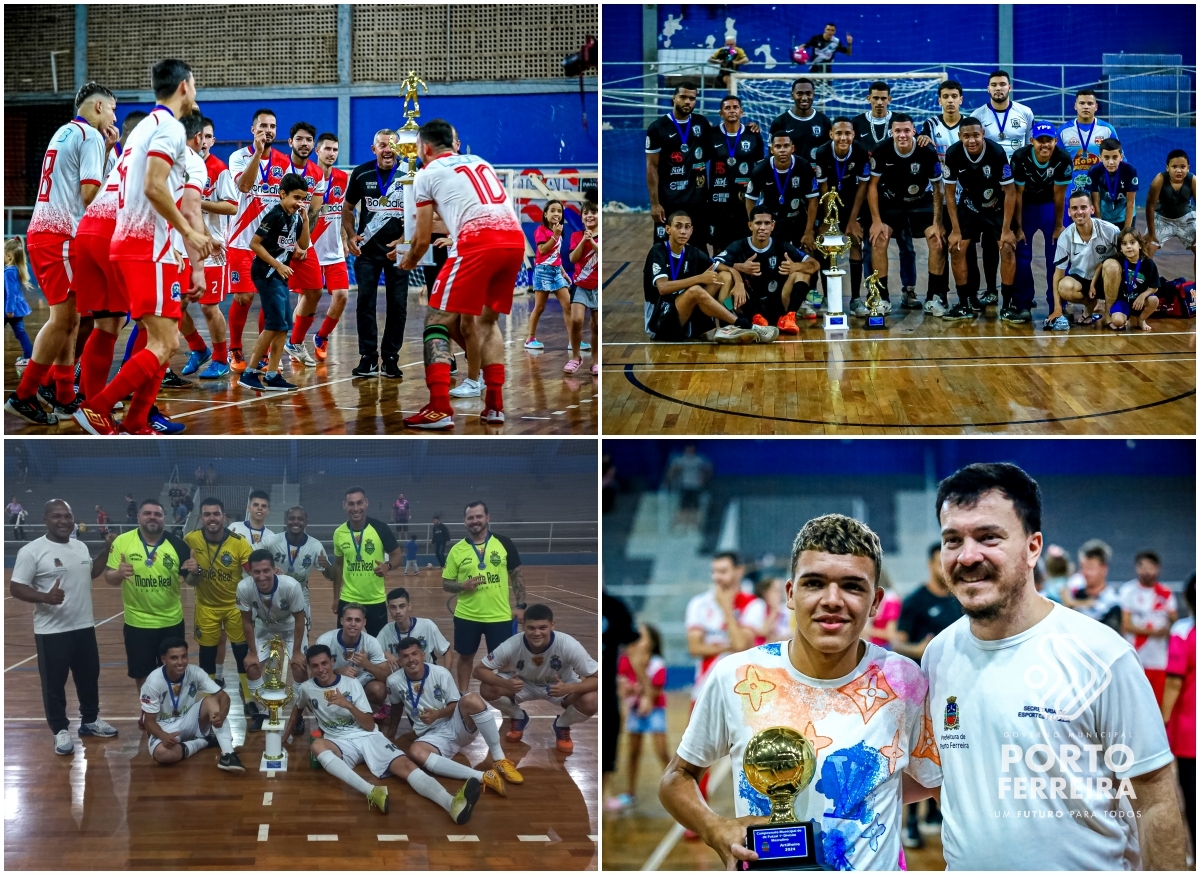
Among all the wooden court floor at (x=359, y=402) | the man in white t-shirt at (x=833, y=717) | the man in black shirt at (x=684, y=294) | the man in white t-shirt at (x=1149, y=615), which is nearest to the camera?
the man in white t-shirt at (x=833, y=717)

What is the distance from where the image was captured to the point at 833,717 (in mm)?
3182

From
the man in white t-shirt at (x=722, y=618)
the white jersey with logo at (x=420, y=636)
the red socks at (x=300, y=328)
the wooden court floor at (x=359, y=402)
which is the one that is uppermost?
the red socks at (x=300, y=328)

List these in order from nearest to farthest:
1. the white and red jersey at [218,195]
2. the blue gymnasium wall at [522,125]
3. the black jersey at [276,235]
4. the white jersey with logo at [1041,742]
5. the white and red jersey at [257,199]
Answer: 1. the white jersey with logo at [1041,742]
2. the black jersey at [276,235]
3. the white and red jersey at [257,199]
4. the white and red jersey at [218,195]
5. the blue gymnasium wall at [522,125]

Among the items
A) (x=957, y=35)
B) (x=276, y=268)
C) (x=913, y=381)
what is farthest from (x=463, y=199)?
(x=957, y=35)

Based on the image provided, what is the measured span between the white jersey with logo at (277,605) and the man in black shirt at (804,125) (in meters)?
4.29

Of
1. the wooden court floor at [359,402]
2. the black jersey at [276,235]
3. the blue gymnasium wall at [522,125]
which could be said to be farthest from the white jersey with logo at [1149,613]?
the blue gymnasium wall at [522,125]

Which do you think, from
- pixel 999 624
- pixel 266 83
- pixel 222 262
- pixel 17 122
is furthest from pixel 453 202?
pixel 17 122

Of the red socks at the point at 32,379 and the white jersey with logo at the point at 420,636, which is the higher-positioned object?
the red socks at the point at 32,379

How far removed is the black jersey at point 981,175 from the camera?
272 inches

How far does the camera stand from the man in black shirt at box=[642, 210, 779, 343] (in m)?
6.39

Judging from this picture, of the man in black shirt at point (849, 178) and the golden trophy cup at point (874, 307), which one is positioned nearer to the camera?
the golden trophy cup at point (874, 307)

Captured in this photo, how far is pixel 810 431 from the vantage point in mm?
4578

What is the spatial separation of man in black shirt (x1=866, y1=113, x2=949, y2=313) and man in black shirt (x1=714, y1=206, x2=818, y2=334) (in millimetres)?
582

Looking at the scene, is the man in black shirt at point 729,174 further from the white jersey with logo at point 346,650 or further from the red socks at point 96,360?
the red socks at point 96,360
